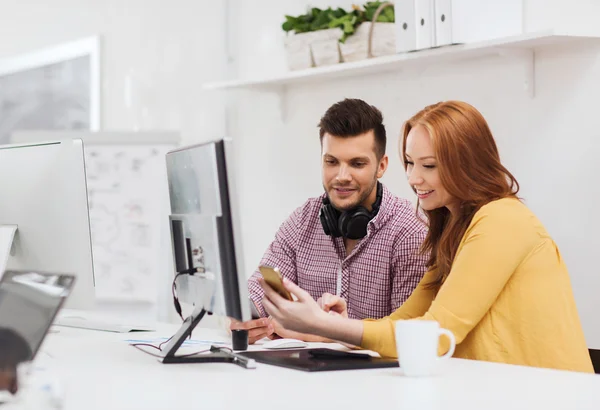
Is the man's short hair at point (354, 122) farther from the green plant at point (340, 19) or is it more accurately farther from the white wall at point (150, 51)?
the white wall at point (150, 51)

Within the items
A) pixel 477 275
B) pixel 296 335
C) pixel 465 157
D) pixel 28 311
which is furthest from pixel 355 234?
pixel 28 311

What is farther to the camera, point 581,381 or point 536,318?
point 536,318

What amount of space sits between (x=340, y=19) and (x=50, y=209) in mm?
1568

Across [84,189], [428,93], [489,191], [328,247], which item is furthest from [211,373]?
[428,93]

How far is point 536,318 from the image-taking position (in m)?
1.82

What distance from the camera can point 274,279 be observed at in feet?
5.40

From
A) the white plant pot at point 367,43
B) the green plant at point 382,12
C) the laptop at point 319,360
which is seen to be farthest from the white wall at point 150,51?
the laptop at point 319,360

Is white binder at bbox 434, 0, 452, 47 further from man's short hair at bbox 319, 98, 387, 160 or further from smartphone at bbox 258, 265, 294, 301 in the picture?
smartphone at bbox 258, 265, 294, 301

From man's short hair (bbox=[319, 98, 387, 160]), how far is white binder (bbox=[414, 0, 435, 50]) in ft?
1.22

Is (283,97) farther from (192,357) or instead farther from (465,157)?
(192,357)

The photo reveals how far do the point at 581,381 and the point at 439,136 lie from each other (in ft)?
2.09

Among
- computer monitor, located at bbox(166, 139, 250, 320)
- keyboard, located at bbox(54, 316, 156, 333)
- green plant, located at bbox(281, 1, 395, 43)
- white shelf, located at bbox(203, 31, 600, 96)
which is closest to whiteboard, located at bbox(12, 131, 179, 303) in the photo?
white shelf, located at bbox(203, 31, 600, 96)

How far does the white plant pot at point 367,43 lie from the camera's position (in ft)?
10.2

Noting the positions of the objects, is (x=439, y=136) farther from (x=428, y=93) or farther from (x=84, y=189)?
(x=428, y=93)
